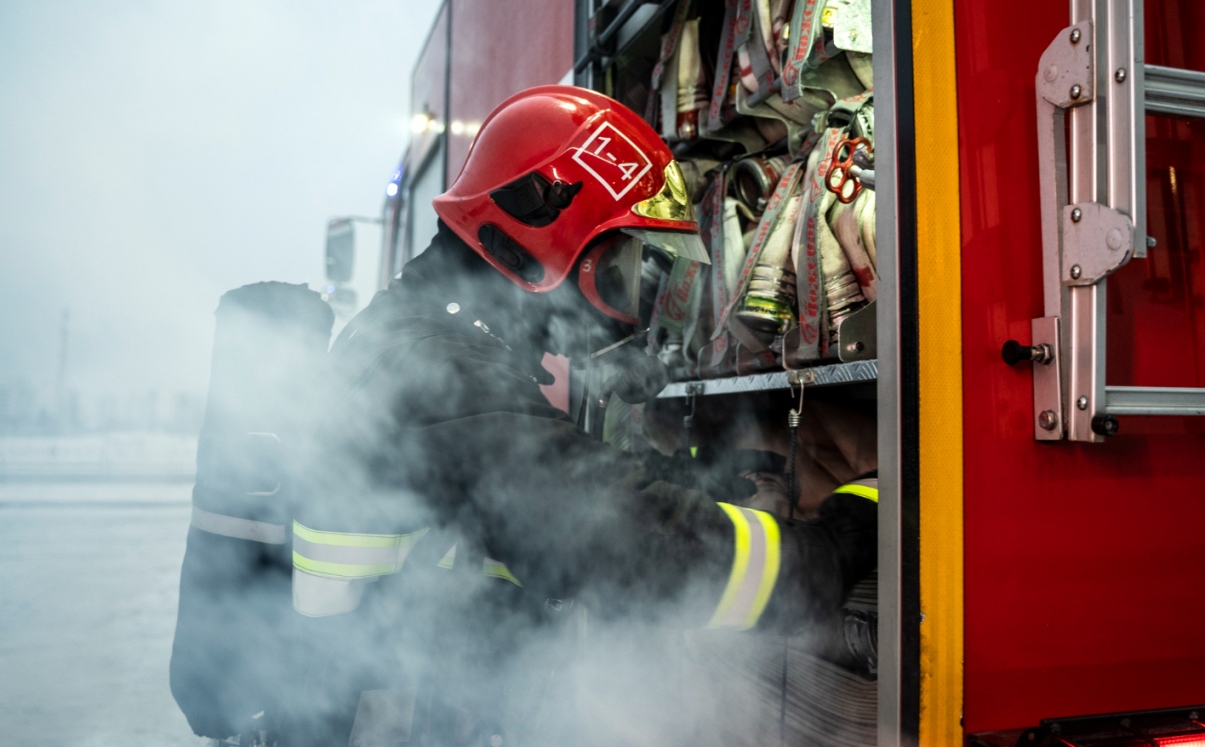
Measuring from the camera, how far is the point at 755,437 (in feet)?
6.95

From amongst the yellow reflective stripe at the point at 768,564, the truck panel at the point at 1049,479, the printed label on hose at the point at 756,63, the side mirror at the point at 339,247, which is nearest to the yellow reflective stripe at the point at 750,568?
the yellow reflective stripe at the point at 768,564

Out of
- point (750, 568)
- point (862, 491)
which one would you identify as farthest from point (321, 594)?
point (862, 491)

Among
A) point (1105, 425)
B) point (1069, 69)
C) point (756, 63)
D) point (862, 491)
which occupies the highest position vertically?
point (756, 63)

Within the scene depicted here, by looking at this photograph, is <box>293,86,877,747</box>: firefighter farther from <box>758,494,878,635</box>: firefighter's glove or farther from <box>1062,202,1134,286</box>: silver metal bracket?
<box>1062,202,1134,286</box>: silver metal bracket

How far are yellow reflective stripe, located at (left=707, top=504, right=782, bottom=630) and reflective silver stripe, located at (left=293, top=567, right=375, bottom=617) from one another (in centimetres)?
67

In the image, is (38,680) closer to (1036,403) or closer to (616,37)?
(1036,403)

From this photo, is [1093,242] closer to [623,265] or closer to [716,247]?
[623,265]

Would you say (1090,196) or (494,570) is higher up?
(1090,196)

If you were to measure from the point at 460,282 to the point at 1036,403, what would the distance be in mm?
1173

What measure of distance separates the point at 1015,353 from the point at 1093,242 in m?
0.17

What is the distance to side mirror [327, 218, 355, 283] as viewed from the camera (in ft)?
5.33

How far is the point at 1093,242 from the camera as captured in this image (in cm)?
96

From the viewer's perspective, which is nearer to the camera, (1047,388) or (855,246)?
(1047,388)

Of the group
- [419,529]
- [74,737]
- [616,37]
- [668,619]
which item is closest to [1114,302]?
[668,619]
